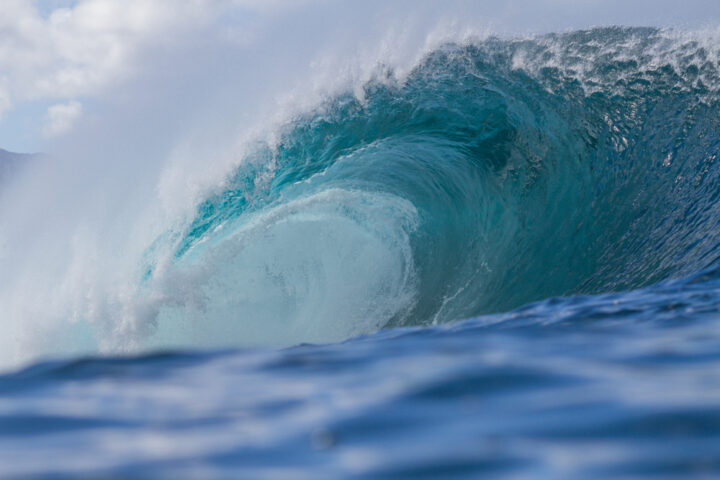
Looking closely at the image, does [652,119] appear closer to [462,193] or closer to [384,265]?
[462,193]

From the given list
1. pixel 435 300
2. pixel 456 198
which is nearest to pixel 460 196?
pixel 456 198

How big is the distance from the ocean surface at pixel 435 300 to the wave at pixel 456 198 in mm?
38

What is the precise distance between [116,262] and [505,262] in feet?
18.8

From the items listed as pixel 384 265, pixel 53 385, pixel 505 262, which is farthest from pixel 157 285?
pixel 53 385

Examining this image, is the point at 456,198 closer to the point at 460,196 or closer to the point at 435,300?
the point at 460,196

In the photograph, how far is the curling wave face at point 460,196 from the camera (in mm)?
9492

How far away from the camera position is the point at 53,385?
2.85m

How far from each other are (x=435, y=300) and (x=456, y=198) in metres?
2.20

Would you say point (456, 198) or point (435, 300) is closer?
point (435, 300)

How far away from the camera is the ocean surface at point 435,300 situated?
1977 mm

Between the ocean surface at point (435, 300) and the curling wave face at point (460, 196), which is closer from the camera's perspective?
the ocean surface at point (435, 300)

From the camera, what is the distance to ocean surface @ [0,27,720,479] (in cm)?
198

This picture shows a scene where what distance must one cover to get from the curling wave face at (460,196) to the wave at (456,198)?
3 cm

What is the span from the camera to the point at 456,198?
11531 mm
